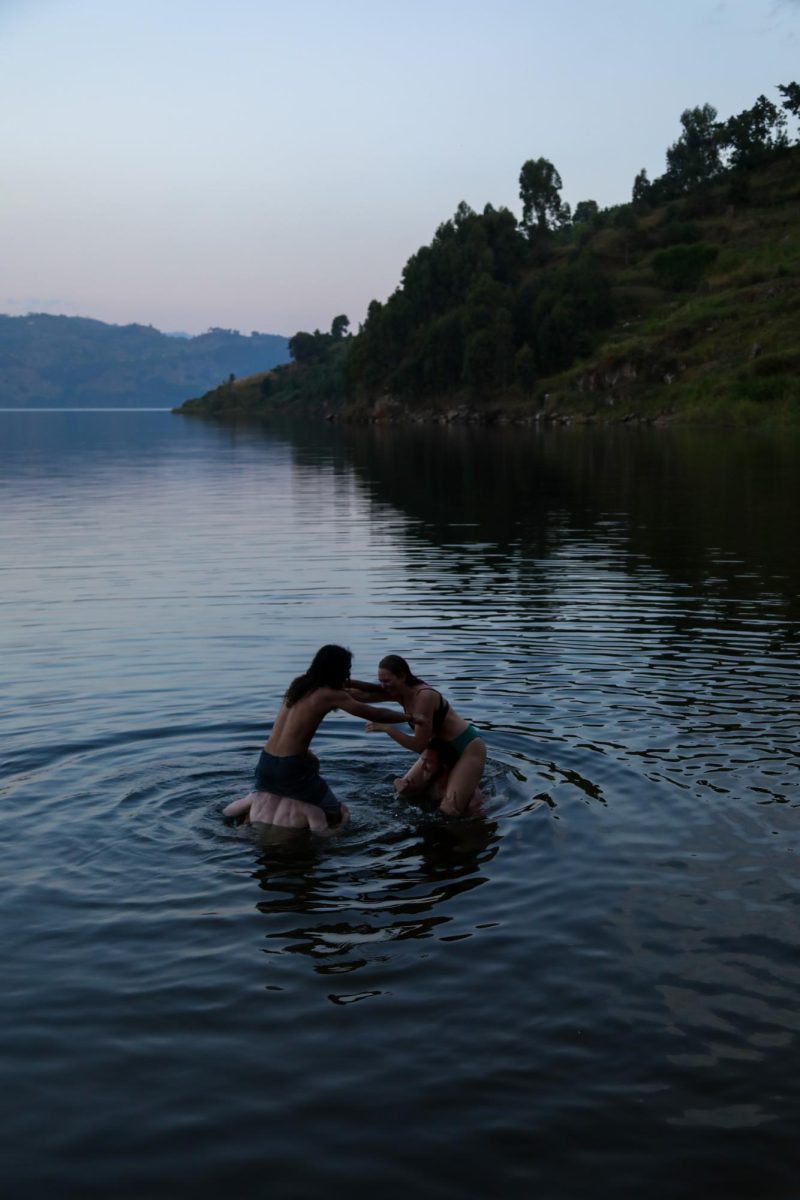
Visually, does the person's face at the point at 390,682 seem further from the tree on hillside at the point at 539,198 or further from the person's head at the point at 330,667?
the tree on hillside at the point at 539,198

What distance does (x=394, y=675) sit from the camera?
500 inches

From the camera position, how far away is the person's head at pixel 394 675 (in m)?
12.6

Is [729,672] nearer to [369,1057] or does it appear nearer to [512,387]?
[369,1057]

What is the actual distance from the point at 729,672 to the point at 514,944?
1008 centimetres

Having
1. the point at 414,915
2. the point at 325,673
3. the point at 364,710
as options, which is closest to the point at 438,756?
the point at 364,710

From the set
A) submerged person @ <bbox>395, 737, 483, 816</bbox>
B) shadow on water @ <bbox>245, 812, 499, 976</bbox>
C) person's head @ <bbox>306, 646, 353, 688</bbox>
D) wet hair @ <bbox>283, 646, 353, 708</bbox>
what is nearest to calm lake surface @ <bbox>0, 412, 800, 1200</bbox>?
shadow on water @ <bbox>245, 812, 499, 976</bbox>

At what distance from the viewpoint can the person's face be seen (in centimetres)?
1270

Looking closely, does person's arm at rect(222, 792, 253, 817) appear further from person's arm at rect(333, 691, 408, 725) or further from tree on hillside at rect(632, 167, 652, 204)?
tree on hillside at rect(632, 167, 652, 204)

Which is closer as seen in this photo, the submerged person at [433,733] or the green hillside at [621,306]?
the submerged person at [433,733]

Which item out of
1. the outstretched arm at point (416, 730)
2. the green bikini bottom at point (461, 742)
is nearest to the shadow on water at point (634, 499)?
the green bikini bottom at point (461, 742)

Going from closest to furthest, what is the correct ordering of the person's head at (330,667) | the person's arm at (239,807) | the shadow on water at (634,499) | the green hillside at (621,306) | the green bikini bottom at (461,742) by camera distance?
the person's head at (330,667) < the person's arm at (239,807) < the green bikini bottom at (461,742) < the shadow on water at (634,499) < the green hillside at (621,306)

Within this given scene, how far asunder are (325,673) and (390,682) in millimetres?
1069

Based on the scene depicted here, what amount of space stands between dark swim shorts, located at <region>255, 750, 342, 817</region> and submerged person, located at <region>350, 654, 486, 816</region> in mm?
903

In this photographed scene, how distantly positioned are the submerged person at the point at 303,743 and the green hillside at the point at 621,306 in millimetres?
74031
